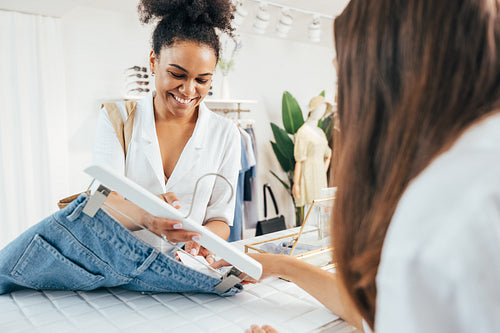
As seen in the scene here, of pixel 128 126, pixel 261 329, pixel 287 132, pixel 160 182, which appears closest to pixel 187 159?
pixel 160 182

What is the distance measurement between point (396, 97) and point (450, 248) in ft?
0.67

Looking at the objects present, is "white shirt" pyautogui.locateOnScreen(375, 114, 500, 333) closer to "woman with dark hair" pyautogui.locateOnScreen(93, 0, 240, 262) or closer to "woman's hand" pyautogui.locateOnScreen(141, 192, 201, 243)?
"woman's hand" pyautogui.locateOnScreen(141, 192, 201, 243)

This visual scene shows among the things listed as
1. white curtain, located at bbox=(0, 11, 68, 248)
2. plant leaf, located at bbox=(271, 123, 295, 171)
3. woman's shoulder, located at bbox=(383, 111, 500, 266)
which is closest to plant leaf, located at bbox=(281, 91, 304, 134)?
plant leaf, located at bbox=(271, 123, 295, 171)

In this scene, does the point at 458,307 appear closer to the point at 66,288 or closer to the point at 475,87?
the point at 475,87

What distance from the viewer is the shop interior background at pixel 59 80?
2.76 meters

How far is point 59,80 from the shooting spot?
2.94 m

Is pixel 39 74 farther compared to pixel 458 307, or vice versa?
pixel 39 74

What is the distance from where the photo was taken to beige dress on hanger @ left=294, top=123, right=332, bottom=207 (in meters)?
3.96

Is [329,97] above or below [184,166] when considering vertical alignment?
above

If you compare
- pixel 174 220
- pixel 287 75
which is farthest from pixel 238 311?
pixel 287 75

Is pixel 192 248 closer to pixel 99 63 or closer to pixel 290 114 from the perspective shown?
pixel 99 63

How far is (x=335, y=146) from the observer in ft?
2.16

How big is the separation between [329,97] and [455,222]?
210 inches

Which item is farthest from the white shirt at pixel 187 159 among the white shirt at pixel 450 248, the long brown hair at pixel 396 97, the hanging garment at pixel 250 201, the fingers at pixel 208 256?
the hanging garment at pixel 250 201
